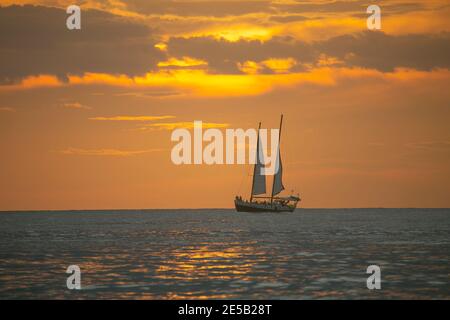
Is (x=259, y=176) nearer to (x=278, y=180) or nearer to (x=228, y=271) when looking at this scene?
(x=278, y=180)

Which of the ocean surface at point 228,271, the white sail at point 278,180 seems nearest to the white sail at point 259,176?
the white sail at point 278,180

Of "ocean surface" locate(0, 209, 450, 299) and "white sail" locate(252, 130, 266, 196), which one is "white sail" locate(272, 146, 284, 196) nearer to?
"white sail" locate(252, 130, 266, 196)

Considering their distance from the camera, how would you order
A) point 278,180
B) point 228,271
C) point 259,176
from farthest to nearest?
point 278,180 → point 259,176 → point 228,271

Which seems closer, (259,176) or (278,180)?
(259,176)

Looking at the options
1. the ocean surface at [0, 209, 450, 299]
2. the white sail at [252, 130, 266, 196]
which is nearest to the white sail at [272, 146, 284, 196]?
the white sail at [252, 130, 266, 196]

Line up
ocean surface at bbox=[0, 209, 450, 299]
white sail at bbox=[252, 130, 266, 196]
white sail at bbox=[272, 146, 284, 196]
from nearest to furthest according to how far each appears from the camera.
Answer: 1. ocean surface at bbox=[0, 209, 450, 299]
2. white sail at bbox=[252, 130, 266, 196]
3. white sail at bbox=[272, 146, 284, 196]

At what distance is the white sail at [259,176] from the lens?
620 feet

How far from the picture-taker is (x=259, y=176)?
19212cm

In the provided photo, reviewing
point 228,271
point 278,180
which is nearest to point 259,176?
point 278,180

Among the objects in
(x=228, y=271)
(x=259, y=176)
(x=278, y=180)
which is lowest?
(x=228, y=271)

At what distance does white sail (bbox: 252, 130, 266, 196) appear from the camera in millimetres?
188875

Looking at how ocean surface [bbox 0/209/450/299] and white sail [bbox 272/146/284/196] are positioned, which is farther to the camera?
white sail [bbox 272/146/284/196]

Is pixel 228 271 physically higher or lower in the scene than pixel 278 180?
lower
